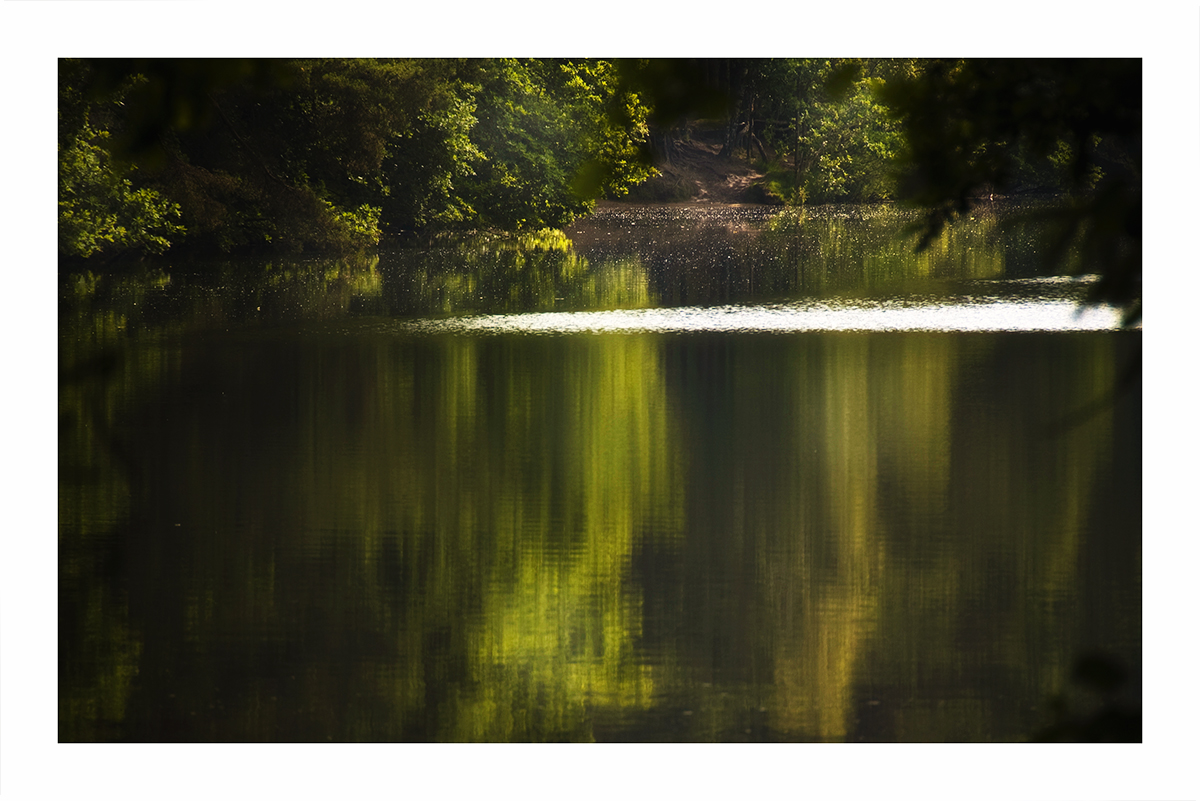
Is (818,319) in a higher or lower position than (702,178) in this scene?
lower

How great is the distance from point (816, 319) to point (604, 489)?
163 cm

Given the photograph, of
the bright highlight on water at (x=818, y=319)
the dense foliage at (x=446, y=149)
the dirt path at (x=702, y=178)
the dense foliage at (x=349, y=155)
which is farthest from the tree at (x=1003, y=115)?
the bright highlight on water at (x=818, y=319)

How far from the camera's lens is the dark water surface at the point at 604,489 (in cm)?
302

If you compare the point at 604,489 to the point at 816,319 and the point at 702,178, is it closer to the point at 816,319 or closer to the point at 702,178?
the point at 702,178

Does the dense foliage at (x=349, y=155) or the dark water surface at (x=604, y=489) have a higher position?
the dense foliage at (x=349, y=155)

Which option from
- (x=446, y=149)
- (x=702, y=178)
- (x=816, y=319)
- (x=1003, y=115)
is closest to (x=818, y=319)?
(x=816, y=319)

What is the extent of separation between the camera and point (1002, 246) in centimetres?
446

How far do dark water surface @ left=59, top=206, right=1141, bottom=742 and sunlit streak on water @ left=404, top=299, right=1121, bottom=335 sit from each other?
0.02m

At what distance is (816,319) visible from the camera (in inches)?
205

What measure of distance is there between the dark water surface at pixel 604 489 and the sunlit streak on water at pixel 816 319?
0.06 ft

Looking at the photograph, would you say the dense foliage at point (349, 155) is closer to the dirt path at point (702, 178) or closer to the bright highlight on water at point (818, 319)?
the dirt path at point (702, 178)

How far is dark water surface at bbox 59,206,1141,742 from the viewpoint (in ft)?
9.90

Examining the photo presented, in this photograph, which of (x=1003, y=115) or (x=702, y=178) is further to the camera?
(x=702, y=178)
